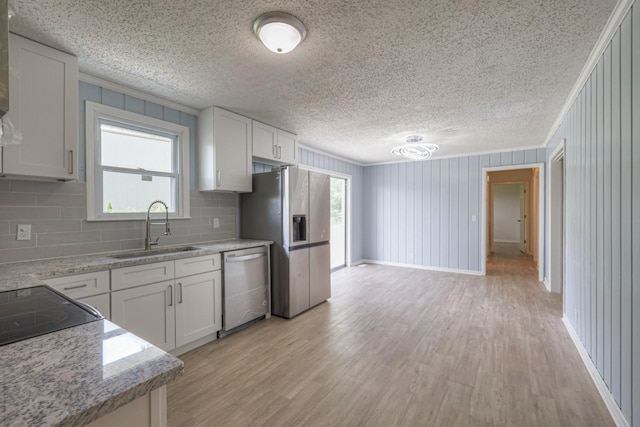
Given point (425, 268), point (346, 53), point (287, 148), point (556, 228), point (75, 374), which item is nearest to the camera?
point (75, 374)

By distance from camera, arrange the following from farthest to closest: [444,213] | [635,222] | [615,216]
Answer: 1. [444,213]
2. [615,216]
3. [635,222]

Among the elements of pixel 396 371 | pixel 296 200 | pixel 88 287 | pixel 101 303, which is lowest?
pixel 396 371

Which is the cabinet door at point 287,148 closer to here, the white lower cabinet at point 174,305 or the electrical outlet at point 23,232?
the white lower cabinet at point 174,305

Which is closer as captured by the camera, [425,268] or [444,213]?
[444,213]

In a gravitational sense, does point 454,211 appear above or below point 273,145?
below

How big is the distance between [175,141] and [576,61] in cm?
369

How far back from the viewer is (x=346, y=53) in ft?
7.03

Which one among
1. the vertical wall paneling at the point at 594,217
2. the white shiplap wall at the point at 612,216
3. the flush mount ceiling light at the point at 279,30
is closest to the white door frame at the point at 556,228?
the white shiplap wall at the point at 612,216

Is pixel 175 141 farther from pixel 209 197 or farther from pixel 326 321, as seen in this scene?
pixel 326 321

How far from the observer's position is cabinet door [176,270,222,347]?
8.61 ft

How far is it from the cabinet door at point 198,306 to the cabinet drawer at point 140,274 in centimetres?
15

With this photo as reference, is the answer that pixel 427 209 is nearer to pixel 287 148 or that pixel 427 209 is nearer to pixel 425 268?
pixel 425 268

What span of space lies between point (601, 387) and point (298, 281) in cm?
275

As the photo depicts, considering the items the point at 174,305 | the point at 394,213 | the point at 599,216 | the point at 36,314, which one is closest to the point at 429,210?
the point at 394,213
